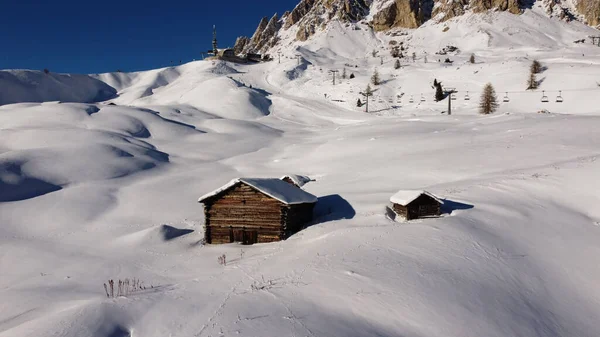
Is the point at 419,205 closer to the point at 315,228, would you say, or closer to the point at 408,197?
the point at 408,197

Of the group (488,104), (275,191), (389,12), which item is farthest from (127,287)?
(389,12)

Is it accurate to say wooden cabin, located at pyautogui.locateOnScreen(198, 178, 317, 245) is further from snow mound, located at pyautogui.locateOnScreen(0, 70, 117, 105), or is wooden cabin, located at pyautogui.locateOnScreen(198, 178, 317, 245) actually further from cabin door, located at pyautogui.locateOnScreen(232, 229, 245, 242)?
snow mound, located at pyautogui.locateOnScreen(0, 70, 117, 105)

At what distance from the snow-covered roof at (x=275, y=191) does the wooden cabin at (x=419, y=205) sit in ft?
18.0

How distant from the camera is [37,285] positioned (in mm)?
14992

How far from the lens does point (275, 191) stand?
831 inches

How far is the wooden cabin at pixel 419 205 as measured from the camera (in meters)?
19.9

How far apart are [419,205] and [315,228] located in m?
5.65

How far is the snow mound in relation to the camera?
95.8m

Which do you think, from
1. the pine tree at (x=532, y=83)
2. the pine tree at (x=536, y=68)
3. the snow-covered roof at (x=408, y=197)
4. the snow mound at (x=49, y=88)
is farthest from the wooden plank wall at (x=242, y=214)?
the snow mound at (x=49, y=88)

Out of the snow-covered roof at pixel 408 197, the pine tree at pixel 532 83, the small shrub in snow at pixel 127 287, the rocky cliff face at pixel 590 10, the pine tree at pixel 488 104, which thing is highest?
the rocky cliff face at pixel 590 10

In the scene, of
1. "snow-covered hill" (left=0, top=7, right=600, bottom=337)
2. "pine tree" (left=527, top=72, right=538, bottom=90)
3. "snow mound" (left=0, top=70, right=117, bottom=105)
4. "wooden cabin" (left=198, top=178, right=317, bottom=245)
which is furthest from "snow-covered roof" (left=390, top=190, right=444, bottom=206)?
"snow mound" (left=0, top=70, right=117, bottom=105)

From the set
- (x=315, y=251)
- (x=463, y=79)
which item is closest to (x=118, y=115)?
(x=315, y=251)

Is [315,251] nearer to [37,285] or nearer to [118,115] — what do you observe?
[37,285]

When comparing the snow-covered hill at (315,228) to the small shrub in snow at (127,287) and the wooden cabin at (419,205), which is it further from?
the wooden cabin at (419,205)
